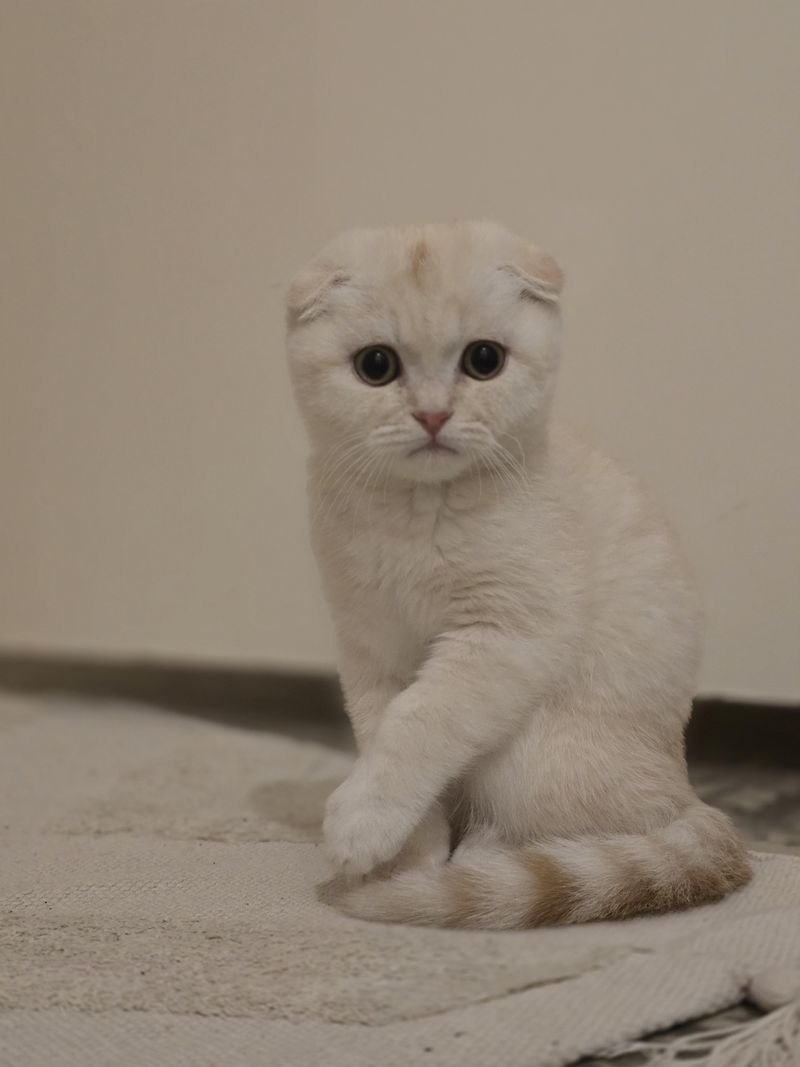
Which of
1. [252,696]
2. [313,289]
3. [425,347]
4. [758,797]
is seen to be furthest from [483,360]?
[252,696]

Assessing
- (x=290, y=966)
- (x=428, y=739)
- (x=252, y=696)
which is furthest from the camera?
(x=252, y=696)

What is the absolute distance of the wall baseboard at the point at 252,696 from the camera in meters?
2.23

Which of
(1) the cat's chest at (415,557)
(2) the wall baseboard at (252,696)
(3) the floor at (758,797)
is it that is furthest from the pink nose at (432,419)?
(2) the wall baseboard at (252,696)

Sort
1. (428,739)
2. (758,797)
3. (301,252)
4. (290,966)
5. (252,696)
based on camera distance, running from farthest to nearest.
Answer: (252,696) < (301,252) < (758,797) < (428,739) < (290,966)

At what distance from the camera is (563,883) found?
1181 mm

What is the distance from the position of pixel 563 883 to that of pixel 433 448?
469 mm

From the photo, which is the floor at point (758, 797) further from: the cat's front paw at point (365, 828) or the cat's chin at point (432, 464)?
the cat's chin at point (432, 464)

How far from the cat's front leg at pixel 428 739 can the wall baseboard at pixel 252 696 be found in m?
1.01

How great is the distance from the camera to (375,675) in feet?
4.56

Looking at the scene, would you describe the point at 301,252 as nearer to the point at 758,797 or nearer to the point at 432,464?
the point at 432,464

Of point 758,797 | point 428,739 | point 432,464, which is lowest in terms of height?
point 758,797

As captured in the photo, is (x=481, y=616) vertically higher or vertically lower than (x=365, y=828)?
higher

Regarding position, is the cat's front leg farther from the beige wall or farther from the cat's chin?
the beige wall

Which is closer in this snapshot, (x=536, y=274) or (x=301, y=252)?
(x=536, y=274)
